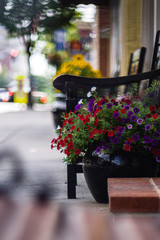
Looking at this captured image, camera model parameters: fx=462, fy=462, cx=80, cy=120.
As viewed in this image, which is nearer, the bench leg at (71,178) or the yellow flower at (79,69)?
the bench leg at (71,178)

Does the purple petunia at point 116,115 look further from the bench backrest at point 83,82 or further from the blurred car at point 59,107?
the blurred car at point 59,107

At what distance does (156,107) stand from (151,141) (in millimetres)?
376

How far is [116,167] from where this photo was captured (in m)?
2.98

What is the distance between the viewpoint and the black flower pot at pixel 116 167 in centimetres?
297

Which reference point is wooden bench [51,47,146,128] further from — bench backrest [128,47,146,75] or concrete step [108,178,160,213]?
concrete step [108,178,160,213]

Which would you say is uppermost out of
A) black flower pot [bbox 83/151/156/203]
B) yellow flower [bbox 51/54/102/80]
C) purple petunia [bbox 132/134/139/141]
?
purple petunia [bbox 132/134/139/141]

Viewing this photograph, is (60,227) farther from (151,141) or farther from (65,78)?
(65,78)

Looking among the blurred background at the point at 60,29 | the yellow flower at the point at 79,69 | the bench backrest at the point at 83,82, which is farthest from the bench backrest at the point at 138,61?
the bench backrest at the point at 83,82

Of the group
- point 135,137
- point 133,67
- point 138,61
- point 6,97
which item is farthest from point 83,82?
point 6,97

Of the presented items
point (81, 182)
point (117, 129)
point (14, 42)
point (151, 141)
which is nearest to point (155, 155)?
point (151, 141)

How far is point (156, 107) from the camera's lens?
324 cm

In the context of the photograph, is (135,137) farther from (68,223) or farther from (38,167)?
(38,167)

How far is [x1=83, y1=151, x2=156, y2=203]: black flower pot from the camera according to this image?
2973 mm

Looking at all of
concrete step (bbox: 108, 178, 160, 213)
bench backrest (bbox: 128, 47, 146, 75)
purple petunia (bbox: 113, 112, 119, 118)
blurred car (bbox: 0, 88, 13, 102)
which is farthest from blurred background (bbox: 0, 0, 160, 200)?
blurred car (bbox: 0, 88, 13, 102)
